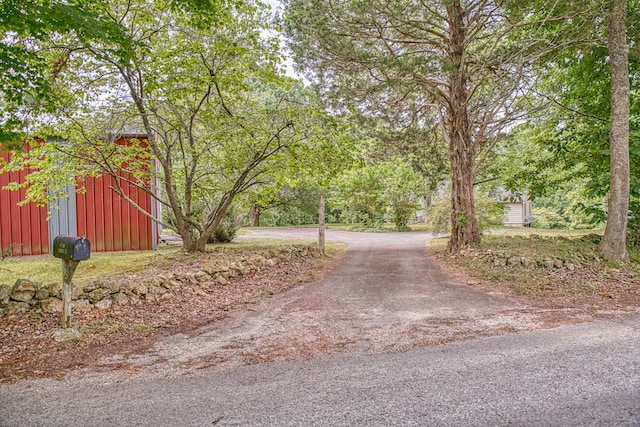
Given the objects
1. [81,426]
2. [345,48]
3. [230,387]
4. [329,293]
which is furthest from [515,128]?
[81,426]

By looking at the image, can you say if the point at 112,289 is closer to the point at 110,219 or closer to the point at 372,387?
the point at 372,387

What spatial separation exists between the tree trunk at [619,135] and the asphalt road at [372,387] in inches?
159

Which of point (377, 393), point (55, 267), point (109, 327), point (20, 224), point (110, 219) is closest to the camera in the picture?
point (377, 393)

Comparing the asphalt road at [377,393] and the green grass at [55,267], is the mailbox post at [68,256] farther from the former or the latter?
the green grass at [55,267]

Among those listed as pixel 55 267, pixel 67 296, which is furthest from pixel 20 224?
pixel 67 296

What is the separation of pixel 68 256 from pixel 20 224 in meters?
7.10

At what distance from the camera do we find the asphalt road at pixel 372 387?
2248 millimetres

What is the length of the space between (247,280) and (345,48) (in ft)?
16.3

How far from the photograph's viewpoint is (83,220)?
9.52 metres

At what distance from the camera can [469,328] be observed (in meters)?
3.98

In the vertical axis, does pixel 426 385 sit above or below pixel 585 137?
below

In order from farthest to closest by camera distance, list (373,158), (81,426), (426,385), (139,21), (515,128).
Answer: (373,158) → (515,128) → (139,21) → (426,385) → (81,426)

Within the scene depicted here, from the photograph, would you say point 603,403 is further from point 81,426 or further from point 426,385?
point 81,426

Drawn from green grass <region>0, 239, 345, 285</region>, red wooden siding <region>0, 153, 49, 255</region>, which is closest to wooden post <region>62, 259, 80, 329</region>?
green grass <region>0, 239, 345, 285</region>
